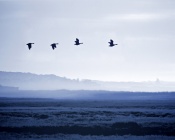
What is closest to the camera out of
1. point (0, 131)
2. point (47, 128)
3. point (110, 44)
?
point (110, 44)

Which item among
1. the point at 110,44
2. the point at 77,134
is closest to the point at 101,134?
the point at 77,134

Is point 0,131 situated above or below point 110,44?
below

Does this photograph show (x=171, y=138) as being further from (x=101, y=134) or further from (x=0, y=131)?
(x=0, y=131)

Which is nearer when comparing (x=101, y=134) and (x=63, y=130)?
(x=101, y=134)

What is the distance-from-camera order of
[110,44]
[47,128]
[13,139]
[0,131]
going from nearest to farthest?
[13,139] < [110,44] < [0,131] < [47,128]

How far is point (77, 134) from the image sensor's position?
2920cm

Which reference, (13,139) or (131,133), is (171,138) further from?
(13,139)

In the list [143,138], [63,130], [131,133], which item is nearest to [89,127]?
[63,130]

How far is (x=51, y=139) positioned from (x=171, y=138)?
9555mm

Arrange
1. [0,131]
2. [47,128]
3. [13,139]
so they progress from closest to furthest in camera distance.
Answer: [13,139]
[0,131]
[47,128]

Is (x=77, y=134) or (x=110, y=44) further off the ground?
(x=110, y=44)

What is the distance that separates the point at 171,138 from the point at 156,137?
1228 mm

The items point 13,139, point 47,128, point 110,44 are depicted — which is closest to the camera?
point 13,139

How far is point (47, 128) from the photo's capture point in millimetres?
32781
